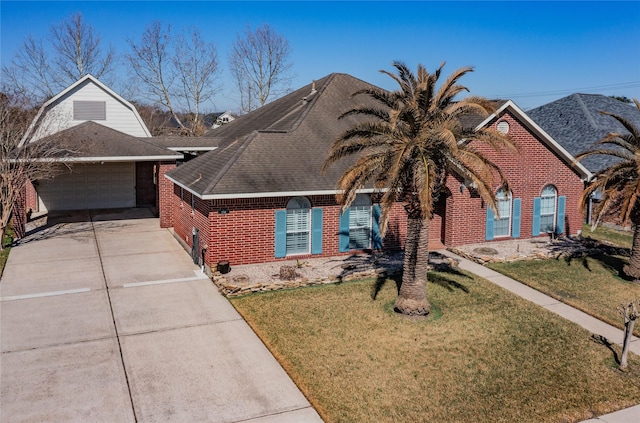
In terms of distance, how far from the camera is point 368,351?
10.0m

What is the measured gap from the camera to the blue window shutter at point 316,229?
16.5 metres

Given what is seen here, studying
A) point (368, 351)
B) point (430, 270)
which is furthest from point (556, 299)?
point (368, 351)

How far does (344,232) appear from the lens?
669 inches

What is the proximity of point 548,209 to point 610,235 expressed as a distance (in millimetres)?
4430

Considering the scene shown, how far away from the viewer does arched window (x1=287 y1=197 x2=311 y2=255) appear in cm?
1634

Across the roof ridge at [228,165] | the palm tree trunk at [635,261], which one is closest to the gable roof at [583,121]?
the palm tree trunk at [635,261]

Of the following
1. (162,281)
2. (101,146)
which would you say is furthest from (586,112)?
(162,281)

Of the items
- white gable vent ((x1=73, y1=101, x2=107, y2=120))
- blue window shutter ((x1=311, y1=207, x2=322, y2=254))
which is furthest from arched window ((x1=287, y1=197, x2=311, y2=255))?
white gable vent ((x1=73, y1=101, x2=107, y2=120))

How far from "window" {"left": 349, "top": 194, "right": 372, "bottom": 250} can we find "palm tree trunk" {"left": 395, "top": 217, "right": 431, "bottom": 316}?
205 inches

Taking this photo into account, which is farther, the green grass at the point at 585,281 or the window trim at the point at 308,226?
the window trim at the point at 308,226

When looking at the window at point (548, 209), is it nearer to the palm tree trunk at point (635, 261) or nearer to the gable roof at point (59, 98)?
the palm tree trunk at point (635, 261)

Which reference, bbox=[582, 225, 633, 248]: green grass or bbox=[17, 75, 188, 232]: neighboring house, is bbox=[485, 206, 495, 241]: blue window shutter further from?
bbox=[17, 75, 188, 232]: neighboring house

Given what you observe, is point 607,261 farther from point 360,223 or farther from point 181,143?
point 181,143

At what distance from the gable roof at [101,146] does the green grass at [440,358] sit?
10.7 m
